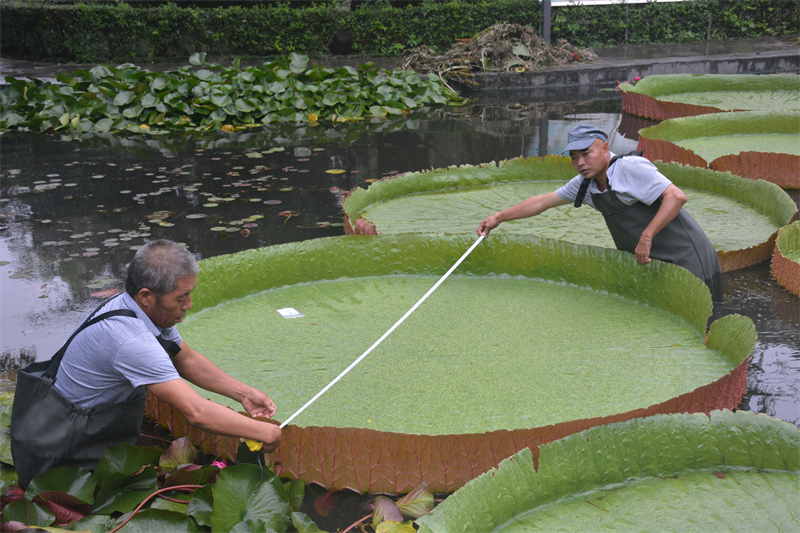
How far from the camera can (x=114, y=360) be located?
82.0 inches

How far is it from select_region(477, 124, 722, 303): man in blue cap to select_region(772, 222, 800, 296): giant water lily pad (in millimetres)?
507

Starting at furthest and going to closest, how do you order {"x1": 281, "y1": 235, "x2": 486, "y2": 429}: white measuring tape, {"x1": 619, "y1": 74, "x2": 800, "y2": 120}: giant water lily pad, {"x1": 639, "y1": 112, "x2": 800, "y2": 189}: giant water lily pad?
1. {"x1": 619, "y1": 74, "x2": 800, "y2": 120}: giant water lily pad
2. {"x1": 639, "y1": 112, "x2": 800, "y2": 189}: giant water lily pad
3. {"x1": 281, "y1": 235, "x2": 486, "y2": 429}: white measuring tape

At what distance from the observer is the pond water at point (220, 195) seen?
372 cm

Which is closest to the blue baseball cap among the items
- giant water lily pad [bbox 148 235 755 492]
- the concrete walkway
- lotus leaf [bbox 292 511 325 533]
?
giant water lily pad [bbox 148 235 755 492]

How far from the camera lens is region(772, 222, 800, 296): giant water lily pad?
3.74 metres

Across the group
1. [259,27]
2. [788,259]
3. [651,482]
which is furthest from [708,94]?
[259,27]

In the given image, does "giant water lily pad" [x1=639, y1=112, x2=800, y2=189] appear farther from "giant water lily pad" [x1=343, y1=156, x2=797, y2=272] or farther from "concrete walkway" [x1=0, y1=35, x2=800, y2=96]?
"concrete walkway" [x1=0, y1=35, x2=800, y2=96]

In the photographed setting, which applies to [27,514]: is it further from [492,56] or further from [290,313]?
[492,56]

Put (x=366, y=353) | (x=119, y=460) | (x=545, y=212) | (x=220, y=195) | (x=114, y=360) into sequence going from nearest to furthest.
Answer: (x=114, y=360) < (x=119, y=460) < (x=366, y=353) < (x=545, y=212) < (x=220, y=195)

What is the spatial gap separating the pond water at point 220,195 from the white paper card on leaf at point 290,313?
4.03ft

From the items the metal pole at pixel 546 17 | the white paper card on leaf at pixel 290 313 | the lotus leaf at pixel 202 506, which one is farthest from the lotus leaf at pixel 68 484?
the metal pole at pixel 546 17

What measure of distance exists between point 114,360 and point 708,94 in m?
9.11

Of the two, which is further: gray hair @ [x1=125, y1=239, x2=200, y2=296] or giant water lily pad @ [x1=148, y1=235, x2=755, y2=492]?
giant water lily pad @ [x1=148, y1=235, x2=755, y2=492]

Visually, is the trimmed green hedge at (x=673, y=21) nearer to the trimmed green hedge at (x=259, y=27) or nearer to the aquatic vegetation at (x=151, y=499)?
the trimmed green hedge at (x=259, y=27)
